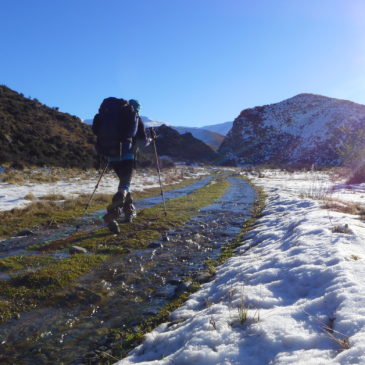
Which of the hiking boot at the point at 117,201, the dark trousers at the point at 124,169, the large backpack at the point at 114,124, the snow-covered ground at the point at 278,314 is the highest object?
the large backpack at the point at 114,124

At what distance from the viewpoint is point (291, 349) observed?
2.43 meters

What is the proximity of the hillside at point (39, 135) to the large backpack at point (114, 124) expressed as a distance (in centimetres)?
2232

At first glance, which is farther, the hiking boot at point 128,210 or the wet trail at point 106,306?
the hiking boot at point 128,210

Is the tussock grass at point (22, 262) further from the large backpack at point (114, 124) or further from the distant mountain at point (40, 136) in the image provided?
the distant mountain at point (40, 136)

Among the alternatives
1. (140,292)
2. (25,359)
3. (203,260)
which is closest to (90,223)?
(203,260)

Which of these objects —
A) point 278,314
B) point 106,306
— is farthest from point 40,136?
point 278,314

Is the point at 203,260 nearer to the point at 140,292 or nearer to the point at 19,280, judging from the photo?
the point at 140,292

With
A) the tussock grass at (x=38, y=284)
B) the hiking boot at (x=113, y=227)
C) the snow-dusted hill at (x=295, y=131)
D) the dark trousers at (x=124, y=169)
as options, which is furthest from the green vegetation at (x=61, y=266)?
the snow-dusted hill at (x=295, y=131)

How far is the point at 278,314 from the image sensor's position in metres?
3.00

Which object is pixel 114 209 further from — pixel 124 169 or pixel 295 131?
pixel 295 131

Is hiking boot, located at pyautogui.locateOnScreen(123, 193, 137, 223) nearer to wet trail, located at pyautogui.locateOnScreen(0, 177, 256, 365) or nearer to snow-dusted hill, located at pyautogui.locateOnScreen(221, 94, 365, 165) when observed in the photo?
wet trail, located at pyautogui.locateOnScreen(0, 177, 256, 365)

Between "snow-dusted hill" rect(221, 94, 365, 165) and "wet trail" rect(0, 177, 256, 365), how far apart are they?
7528 centimetres

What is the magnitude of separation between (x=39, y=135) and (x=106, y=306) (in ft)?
122

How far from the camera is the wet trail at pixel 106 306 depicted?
3176mm
